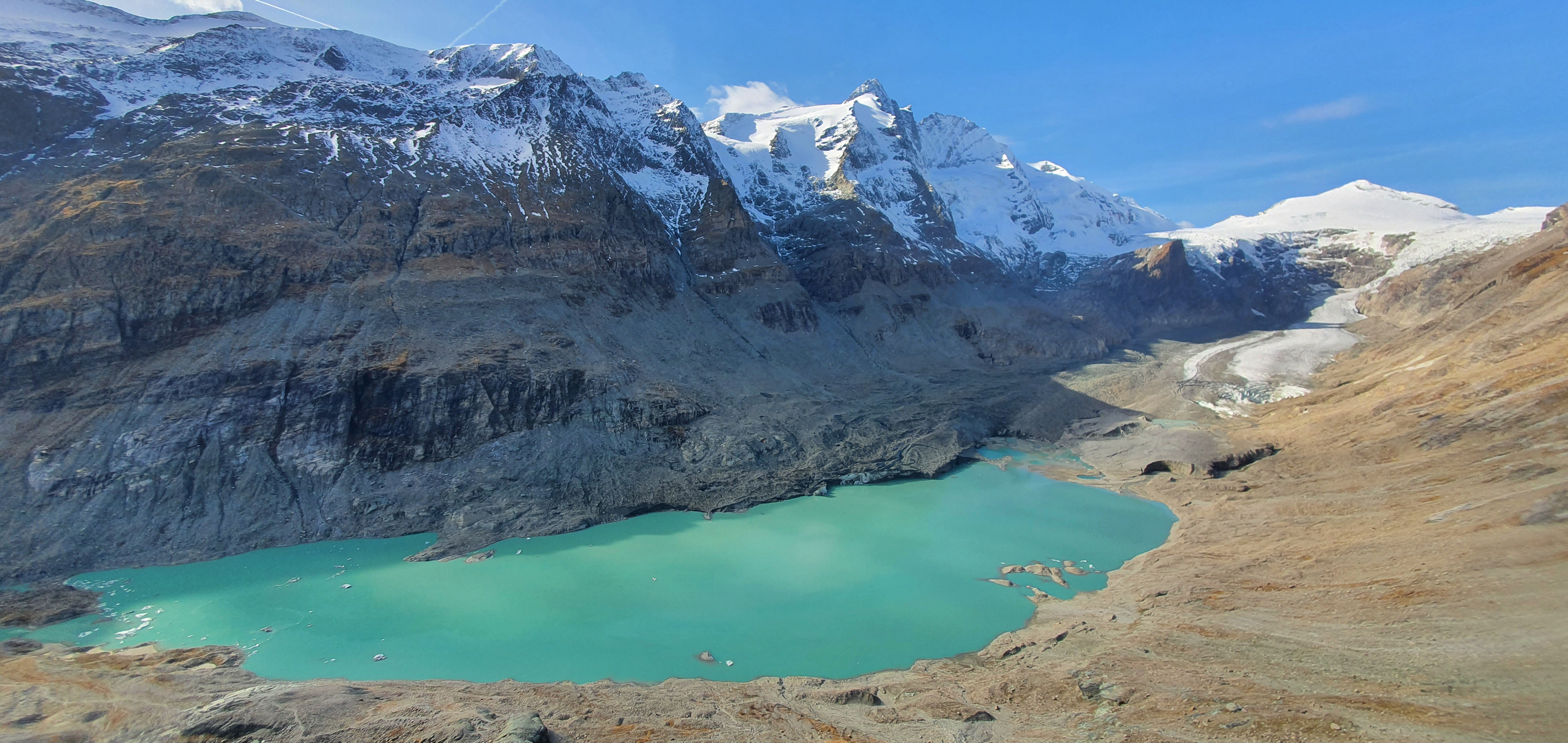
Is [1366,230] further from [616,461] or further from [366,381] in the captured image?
[366,381]

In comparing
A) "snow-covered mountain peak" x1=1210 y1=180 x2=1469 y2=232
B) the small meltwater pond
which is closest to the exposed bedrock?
the small meltwater pond

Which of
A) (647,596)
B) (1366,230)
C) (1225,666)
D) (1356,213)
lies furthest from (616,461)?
(1356,213)

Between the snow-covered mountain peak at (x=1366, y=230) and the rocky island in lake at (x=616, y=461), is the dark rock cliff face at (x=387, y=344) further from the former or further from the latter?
the snow-covered mountain peak at (x=1366, y=230)

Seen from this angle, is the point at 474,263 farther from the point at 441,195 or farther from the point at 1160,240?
the point at 1160,240

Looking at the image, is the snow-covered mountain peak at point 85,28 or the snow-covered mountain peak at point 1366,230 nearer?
the snow-covered mountain peak at point 85,28

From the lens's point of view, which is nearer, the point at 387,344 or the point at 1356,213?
the point at 387,344

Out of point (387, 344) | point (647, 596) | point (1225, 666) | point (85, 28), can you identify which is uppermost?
point (85, 28)

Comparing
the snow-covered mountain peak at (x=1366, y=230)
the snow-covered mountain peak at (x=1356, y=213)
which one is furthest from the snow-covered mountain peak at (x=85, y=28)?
the snow-covered mountain peak at (x=1356, y=213)

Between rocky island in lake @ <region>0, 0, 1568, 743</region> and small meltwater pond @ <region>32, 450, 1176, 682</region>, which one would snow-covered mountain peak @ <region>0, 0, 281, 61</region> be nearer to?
rocky island in lake @ <region>0, 0, 1568, 743</region>
